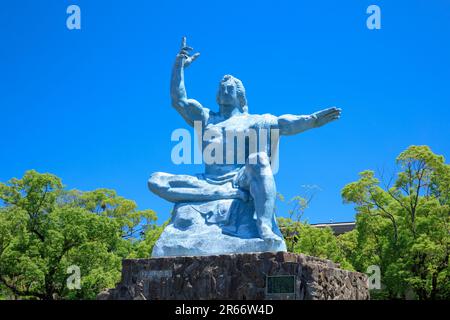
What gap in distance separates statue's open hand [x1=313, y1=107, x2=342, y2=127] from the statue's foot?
2024 millimetres

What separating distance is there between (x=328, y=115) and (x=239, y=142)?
1.45 metres

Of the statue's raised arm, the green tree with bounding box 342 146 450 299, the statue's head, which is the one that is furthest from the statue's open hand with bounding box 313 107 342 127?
the green tree with bounding box 342 146 450 299

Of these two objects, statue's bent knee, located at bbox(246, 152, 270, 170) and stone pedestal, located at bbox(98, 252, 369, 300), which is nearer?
stone pedestal, located at bbox(98, 252, 369, 300)

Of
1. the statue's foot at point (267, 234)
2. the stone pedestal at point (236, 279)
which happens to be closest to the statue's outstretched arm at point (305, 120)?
the statue's foot at point (267, 234)

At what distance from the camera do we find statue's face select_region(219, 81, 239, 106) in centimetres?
1034

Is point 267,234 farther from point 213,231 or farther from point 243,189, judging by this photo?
point 243,189

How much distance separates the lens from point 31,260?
20062mm

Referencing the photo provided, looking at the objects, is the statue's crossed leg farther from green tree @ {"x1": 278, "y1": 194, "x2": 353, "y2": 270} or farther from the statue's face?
green tree @ {"x1": 278, "y1": 194, "x2": 353, "y2": 270}

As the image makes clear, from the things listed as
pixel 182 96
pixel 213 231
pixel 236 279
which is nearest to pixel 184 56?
pixel 182 96

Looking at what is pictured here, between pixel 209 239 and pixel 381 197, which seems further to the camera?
pixel 381 197

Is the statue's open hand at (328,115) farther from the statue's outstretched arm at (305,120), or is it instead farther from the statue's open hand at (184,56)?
the statue's open hand at (184,56)
